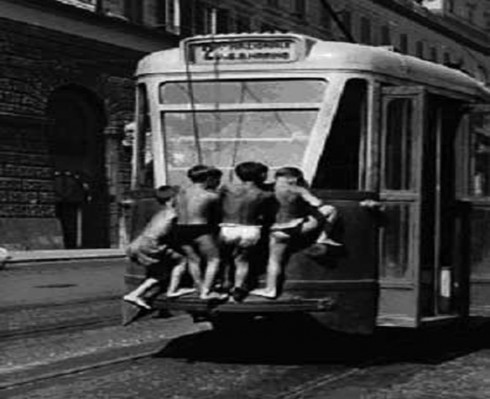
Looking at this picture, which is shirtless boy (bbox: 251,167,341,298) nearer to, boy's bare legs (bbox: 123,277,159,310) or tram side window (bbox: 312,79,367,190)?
tram side window (bbox: 312,79,367,190)

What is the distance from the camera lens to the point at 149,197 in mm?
9672

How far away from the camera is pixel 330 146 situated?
30.9 feet

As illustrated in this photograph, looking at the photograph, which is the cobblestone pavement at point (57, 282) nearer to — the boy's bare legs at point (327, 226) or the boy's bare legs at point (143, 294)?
the boy's bare legs at point (143, 294)

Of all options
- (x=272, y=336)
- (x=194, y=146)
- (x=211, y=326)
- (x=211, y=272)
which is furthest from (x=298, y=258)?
(x=211, y=326)

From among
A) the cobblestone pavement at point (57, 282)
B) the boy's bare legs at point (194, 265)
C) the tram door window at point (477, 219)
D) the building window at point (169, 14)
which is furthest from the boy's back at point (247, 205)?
the building window at point (169, 14)

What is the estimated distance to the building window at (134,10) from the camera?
37062mm

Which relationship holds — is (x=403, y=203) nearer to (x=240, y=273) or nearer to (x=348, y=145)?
(x=348, y=145)

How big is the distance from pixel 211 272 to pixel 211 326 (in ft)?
10.7

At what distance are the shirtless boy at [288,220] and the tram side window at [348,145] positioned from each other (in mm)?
362

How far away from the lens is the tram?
9.24 m

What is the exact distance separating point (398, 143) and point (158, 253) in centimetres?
221

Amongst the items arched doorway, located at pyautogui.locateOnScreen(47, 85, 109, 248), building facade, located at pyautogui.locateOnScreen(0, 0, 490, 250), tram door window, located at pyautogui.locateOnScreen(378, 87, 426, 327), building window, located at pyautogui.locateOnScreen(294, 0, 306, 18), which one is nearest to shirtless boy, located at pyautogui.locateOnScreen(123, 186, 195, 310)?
tram door window, located at pyautogui.locateOnScreen(378, 87, 426, 327)

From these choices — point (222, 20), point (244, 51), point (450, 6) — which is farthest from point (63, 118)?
point (450, 6)

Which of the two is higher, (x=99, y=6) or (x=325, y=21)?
(x=325, y=21)
